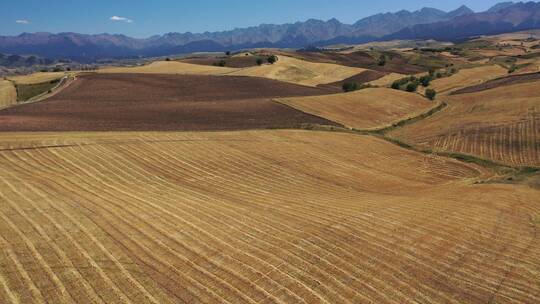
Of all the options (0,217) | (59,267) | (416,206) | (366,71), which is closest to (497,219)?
(416,206)

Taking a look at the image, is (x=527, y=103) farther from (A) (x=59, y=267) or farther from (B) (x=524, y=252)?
(A) (x=59, y=267)

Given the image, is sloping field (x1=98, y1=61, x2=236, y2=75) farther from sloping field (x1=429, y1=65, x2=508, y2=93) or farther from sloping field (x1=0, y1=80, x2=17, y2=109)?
sloping field (x1=429, y1=65, x2=508, y2=93)

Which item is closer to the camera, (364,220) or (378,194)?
(364,220)

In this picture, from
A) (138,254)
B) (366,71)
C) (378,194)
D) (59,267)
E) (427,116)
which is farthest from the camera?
(366,71)

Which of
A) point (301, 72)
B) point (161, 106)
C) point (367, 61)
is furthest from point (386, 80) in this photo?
point (161, 106)

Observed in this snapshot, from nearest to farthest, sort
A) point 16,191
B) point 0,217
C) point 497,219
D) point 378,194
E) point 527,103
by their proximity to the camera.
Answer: point 0,217, point 16,191, point 497,219, point 378,194, point 527,103

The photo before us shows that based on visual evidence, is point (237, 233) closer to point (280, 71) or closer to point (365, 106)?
point (365, 106)

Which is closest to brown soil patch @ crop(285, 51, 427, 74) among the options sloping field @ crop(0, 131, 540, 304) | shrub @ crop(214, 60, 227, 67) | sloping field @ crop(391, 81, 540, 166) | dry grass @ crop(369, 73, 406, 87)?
dry grass @ crop(369, 73, 406, 87)

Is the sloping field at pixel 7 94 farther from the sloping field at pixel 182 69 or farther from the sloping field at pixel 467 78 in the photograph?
the sloping field at pixel 467 78
